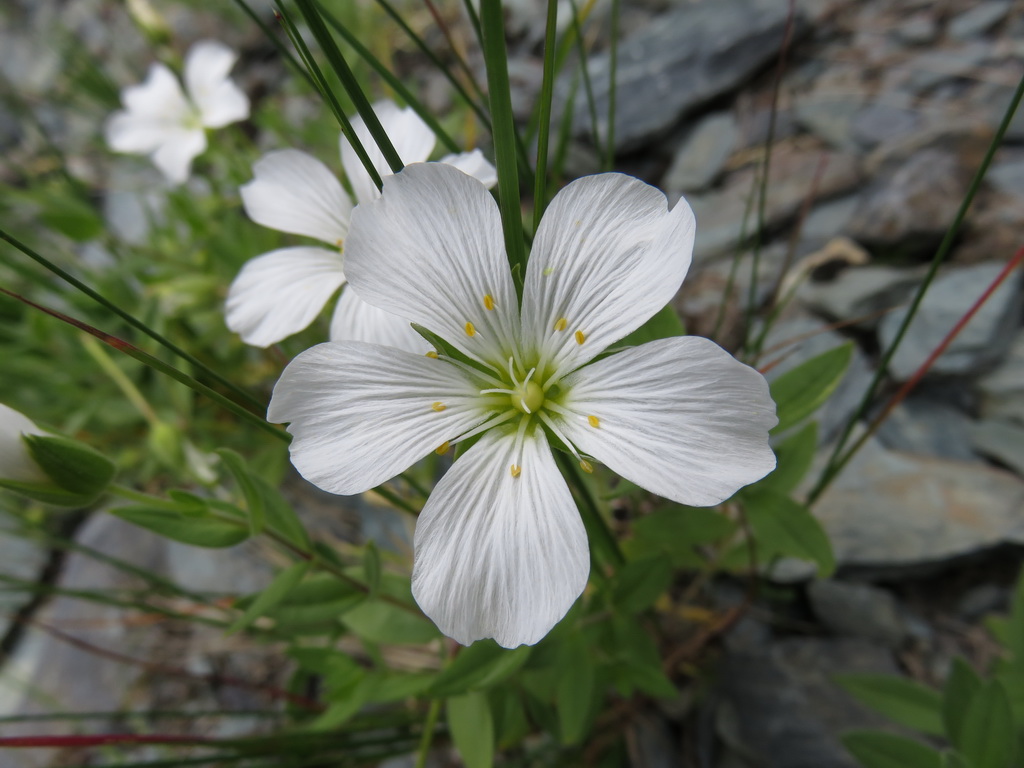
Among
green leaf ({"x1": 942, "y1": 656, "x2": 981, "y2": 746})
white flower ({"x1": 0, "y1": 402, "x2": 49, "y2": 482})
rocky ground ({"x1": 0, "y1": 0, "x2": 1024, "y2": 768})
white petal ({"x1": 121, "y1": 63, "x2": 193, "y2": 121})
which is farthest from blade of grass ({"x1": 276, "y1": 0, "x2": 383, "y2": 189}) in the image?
white petal ({"x1": 121, "y1": 63, "x2": 193, "y2": 121})

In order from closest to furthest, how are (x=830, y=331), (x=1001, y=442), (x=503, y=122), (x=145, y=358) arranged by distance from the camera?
(x=503, y=122) < (x=145, y=358) < (x=1001, y=442) < (x=830, y=331)

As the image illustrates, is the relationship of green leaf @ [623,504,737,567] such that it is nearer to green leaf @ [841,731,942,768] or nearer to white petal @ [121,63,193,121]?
green leaf @ [841,731,942,768]

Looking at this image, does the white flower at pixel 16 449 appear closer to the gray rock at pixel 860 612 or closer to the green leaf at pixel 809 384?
the green leaf at pixel 809 384

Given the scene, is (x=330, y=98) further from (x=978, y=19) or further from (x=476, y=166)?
(x=978, y=19)

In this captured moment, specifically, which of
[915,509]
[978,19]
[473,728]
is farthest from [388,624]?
[978,19]

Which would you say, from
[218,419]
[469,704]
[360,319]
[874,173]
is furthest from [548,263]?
[218,419]
